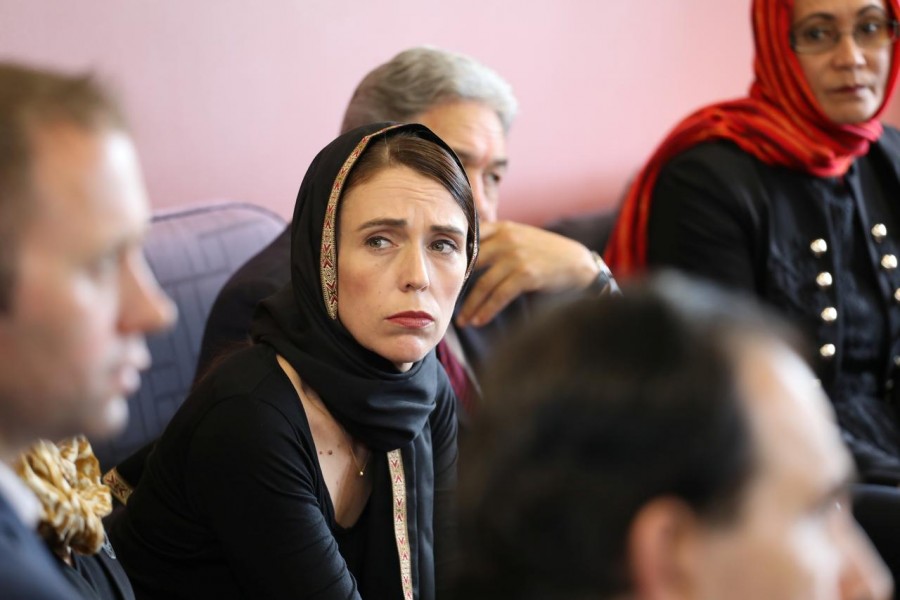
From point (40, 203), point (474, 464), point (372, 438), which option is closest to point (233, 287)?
point (372, 438)

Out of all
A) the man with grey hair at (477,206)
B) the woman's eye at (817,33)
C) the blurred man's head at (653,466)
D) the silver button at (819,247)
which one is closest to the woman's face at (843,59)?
the woman's eye at (817,33)

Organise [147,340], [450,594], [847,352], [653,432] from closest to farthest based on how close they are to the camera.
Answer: [653,432] → [450,594] → [147,340] → [847,352]

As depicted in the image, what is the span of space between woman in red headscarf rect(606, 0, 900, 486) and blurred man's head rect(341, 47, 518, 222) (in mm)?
450

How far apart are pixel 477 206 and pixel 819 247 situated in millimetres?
761

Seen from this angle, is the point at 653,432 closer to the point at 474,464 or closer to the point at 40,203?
the point at 474,464

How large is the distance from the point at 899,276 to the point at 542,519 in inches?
80.1

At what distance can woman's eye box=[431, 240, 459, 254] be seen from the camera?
1.69m

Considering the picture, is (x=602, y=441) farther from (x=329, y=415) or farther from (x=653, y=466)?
(x=329, y=415)

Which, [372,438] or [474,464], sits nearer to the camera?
[474,464]

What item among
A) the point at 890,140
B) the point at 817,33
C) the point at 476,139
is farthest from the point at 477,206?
the point at 890,140

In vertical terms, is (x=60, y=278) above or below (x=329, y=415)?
above

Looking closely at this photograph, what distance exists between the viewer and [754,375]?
0.77 m

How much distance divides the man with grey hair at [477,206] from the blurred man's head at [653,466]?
1.37 m

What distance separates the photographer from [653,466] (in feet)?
2.40
